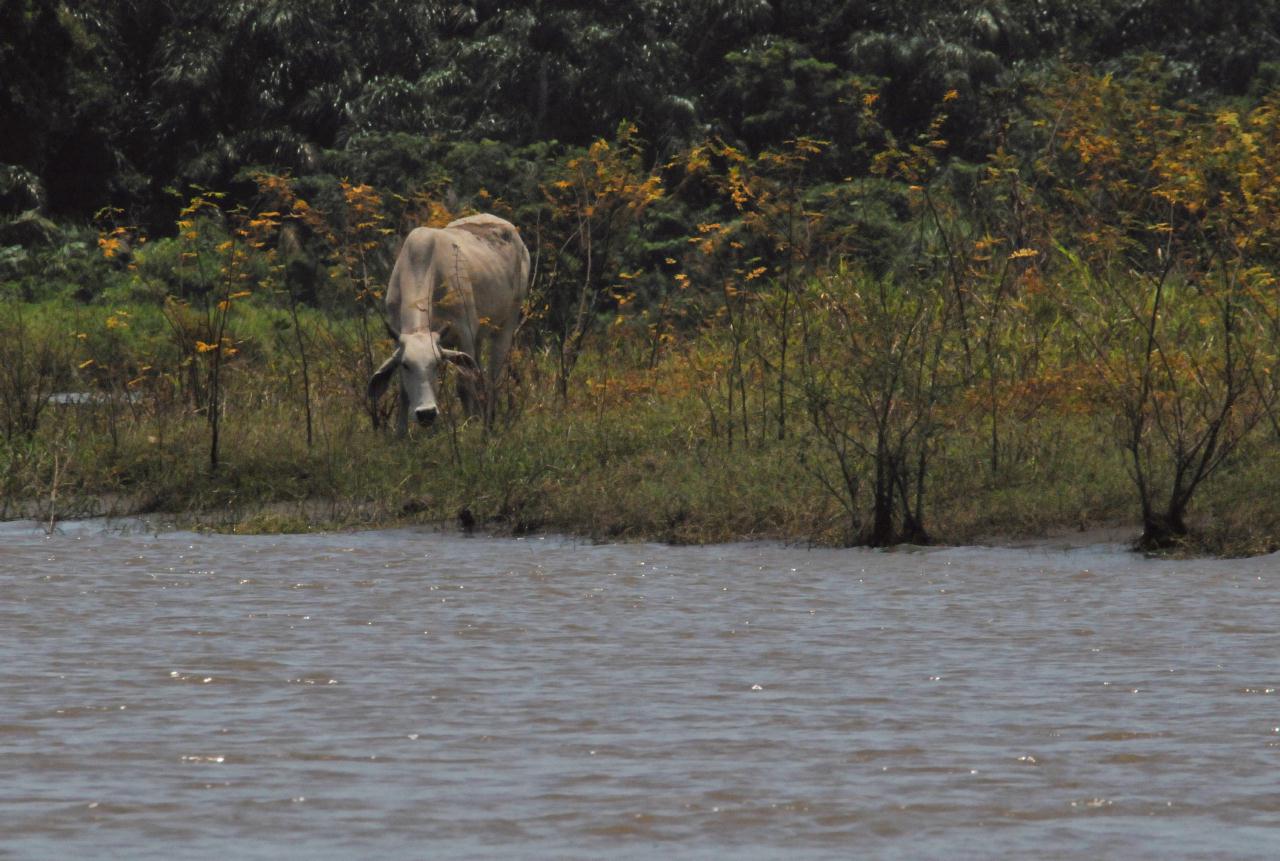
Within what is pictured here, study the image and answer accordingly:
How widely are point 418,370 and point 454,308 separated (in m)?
1.17

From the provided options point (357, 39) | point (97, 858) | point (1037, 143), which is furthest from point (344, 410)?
point (357, 39)

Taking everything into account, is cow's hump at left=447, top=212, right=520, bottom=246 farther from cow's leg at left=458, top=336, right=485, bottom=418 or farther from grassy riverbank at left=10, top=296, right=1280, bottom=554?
grassy riverbank at left=10, top=296, right=1280, bottom=554

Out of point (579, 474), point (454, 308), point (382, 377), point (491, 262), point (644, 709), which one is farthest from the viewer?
point (491, 262)

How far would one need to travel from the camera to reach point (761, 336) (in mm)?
14102

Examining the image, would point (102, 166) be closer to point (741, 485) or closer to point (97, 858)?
point (741, 485)

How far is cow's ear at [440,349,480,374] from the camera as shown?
12.6 meters

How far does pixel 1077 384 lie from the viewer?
11.6 meters

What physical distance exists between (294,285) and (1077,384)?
1615cm

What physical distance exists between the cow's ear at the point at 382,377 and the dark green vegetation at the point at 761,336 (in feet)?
0.85

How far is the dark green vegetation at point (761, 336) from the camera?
10.0 meters

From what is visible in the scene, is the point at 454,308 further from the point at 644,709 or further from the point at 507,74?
the point at 507,74

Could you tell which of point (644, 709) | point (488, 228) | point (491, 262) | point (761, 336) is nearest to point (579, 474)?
point (761, 336)

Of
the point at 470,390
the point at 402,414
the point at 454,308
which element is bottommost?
the point at 402,414

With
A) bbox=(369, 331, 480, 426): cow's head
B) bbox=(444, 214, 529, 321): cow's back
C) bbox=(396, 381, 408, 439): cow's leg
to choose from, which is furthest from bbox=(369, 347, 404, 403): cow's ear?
bbox=(444, 214, 529, 321): cow's back
